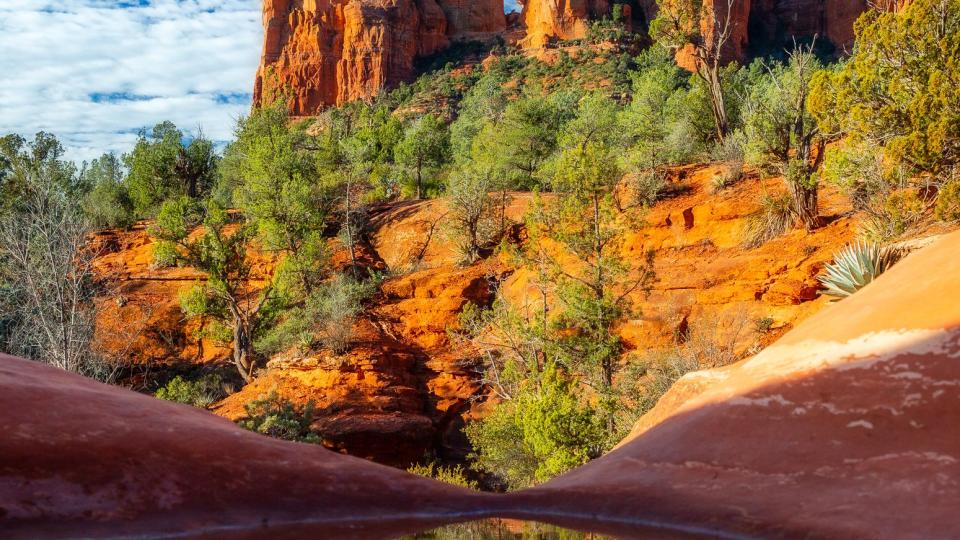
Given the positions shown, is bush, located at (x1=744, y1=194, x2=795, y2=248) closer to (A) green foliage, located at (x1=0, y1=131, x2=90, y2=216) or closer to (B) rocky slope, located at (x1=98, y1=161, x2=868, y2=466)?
(B) rocky slope, located at (x1=98, y1=161, x2=868, y2=466)

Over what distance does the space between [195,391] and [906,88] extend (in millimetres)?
19620

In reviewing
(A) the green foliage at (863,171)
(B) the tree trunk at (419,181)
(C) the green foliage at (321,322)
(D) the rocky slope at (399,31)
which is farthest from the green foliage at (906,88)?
(D) the rocky slope at (399,31)

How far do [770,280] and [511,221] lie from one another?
1126cm

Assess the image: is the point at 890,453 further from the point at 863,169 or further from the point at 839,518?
the point at 863,169

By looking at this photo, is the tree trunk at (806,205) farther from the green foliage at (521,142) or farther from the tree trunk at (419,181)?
the tree trunk at (419,181)

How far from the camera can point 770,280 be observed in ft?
57.9

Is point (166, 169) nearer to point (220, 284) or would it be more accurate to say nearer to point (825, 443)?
point (220, 284)

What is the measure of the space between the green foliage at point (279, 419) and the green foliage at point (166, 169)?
18017 millimetres

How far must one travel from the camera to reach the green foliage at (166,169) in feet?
112

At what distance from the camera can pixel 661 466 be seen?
4562mm

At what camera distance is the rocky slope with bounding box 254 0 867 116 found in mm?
84188

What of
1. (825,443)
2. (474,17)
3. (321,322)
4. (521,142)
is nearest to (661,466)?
(825,443)

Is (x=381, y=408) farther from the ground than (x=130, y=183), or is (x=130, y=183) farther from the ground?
(x=130, y=183)

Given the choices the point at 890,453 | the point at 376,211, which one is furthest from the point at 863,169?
the point at 376,211
